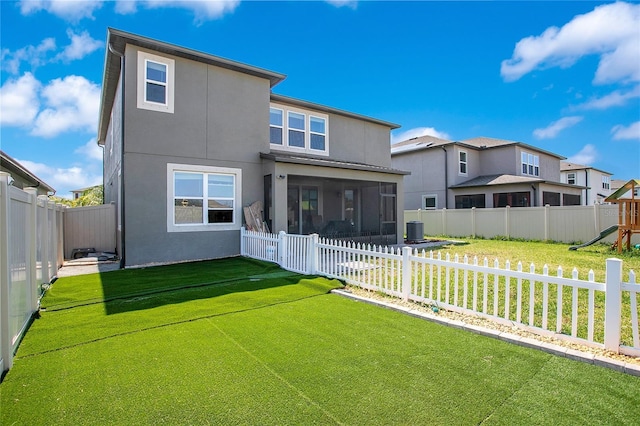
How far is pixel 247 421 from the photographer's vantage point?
7.95ft

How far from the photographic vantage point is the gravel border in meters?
3.32

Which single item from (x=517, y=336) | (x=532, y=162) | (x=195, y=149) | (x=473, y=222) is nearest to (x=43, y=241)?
(x=195, y=149)

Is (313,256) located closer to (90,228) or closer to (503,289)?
(503,289)

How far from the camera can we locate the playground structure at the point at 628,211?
466 inches

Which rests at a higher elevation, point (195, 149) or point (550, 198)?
point (195, 149)

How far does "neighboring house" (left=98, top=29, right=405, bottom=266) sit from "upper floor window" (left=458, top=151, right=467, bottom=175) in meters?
11.4

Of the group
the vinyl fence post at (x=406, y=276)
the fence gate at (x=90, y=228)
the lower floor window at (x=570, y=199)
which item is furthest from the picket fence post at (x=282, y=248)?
the lower floor window at (x=570, y=199)

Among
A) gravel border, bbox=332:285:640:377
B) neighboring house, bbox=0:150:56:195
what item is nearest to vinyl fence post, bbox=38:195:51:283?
neighboring house, bbox=0:150:56:195

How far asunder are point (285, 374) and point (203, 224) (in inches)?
321

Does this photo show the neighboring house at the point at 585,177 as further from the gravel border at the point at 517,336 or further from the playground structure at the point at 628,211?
the gravel border at the point at 517,336

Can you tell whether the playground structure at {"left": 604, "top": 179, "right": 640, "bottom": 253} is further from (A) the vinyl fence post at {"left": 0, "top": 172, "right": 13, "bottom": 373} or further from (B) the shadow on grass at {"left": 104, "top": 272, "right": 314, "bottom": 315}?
(A) the vinyl fence post at {"left": 0, "top": 172, "right": 13, "bottom": 373}

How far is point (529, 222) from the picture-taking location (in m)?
16.5

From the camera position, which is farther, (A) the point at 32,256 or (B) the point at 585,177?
(B) the point at 585,177

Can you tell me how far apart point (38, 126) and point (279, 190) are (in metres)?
22.5
